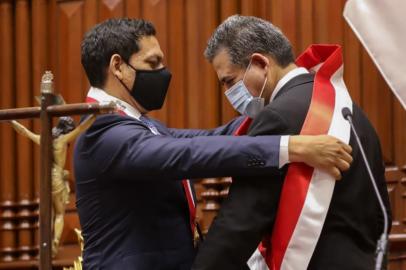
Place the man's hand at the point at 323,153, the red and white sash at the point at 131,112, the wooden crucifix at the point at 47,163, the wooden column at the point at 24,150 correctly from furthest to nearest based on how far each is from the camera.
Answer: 1. the wooden column at the point at 24,150
2. the red and white sash at the point at 131,112
3. the man's hand at the point at 323,153
4. the wooden crucifix at the point at 47,163

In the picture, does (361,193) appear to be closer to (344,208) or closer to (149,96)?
(344,208)

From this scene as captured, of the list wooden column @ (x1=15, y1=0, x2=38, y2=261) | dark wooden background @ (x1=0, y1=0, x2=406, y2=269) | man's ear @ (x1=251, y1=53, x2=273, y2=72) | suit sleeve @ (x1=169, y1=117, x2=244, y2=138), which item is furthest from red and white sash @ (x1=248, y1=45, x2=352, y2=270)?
wooden column @ (x1=15, y1=0, x2=38, y2=261)

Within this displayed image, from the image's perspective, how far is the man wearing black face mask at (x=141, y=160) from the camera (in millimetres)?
1962

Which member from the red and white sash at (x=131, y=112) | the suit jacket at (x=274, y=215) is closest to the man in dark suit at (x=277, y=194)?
the suit jacket at (x=274, y=215)

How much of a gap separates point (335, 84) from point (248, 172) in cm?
32

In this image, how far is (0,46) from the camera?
151 inches

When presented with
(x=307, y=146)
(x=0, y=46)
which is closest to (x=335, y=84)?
(x=307, y=146)

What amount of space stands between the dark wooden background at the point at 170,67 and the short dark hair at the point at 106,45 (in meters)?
1.08

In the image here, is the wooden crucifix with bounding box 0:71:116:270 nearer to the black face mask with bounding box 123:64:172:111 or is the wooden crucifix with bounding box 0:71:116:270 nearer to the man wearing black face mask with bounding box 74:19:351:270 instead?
the man wearing black face mask with bounding box 74:19:351:270

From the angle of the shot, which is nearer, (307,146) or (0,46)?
(307,146)

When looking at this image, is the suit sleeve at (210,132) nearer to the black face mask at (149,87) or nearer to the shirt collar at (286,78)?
the black face mask at (149,87)

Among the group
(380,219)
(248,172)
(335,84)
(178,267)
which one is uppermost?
(335,84)

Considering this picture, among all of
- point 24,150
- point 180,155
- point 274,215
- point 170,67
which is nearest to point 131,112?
point 180,155

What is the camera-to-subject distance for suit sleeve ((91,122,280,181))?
1947 mm
